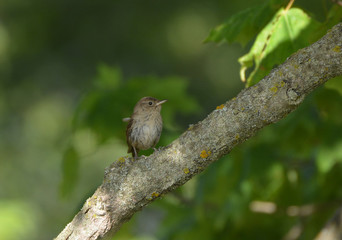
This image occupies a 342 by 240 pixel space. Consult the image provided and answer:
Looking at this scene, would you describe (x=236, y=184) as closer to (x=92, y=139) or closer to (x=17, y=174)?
(x=92, y=139)

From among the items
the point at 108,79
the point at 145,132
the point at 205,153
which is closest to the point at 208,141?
the point at 205,153

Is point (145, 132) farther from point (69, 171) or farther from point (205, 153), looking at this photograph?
point (205, 153)

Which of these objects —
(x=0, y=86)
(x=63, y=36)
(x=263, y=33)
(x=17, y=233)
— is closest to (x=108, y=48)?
(x=63, y=36)

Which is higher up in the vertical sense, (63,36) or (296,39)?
(63,36)

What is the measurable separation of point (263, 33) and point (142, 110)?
5.20 feet

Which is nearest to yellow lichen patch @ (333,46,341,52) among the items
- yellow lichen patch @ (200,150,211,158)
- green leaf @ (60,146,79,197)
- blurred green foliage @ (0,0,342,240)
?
blurred green foliage @ (0,0,342,240)

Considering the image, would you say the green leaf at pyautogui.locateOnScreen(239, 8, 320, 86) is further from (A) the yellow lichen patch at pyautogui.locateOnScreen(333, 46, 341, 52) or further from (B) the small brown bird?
(B) the small brown bird

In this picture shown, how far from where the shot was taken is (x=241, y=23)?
3.60 meters

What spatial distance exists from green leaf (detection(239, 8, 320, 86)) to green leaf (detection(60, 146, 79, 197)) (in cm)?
183

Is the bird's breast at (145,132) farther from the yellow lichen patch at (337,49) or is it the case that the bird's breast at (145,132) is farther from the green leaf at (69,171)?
the yellow lichen patch at (337,49)

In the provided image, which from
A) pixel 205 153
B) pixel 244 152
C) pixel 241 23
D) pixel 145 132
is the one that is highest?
Answer: pixel 145 132

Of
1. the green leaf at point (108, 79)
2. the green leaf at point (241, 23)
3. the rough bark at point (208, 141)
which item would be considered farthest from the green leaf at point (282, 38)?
the green leaf at point (108, 79)

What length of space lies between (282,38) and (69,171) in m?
2.20

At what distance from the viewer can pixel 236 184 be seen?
498cm
